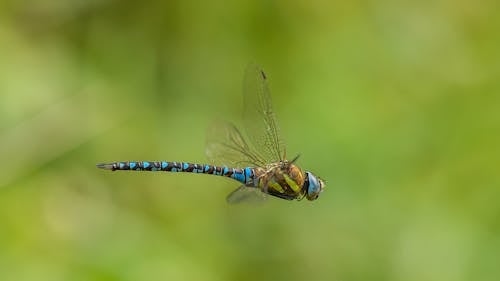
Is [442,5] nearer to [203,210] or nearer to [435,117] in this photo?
[435,117]

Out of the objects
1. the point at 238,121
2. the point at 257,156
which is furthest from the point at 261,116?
the point at 238,121

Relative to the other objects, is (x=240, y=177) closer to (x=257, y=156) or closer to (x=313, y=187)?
(x=257, y=156)

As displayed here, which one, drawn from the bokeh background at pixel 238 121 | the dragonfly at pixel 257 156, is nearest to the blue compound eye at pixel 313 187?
the dragonfly at pixel 257 156

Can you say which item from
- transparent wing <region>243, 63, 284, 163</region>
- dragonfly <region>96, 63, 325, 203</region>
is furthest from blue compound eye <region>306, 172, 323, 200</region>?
transparent wing <region>243, 63, 284, 163</region>

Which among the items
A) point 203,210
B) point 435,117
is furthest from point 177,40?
point 435,117

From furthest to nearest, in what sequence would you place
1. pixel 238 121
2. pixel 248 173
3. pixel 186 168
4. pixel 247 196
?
pixel 238 121
pixel 186 168
pixel 248 173
pixel 247 196

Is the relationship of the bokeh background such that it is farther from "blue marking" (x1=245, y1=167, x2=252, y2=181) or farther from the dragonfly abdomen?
"blue marking" (x1=245, y1=167, x2=252, y2=181)
